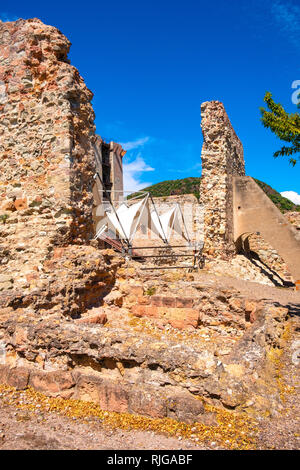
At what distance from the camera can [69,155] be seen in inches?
207

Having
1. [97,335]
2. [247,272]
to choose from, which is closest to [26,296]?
[97,335]

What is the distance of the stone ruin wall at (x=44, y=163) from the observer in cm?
495

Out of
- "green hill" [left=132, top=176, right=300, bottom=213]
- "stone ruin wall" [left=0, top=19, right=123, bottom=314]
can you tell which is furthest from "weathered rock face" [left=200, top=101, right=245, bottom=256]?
"green hill" [left=132, top=176, right=300, bottom=213]

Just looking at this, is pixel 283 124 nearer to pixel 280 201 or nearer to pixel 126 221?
pixel 126 221

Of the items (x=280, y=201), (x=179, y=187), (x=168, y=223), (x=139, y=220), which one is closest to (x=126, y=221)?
(x=139, y=220)

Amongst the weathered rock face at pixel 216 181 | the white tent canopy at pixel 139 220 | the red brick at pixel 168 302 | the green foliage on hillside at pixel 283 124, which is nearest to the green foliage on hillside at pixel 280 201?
the white tent canopy at pixel 139 220

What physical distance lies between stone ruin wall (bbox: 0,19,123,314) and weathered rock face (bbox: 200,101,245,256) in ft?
29.9

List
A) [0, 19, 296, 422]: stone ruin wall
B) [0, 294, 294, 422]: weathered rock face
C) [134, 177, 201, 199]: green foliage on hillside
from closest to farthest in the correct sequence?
[0, 294, 294, 422]: weathered rock face < [0, 19, 296, 422]: stone ruin wall < [134, 177, 201, 199]: green foliage on hillside

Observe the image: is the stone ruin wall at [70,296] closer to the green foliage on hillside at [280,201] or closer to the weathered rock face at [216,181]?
the weathered rock face at [216,181]

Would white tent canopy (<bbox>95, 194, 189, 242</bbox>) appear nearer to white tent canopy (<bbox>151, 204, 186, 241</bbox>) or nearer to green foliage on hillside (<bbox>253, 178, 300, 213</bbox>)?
white tent canopy (<bbox>151, 204, 186, 241</bbox>)

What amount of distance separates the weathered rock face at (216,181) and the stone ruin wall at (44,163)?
912cm

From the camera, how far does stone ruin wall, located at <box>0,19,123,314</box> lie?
16.3ft

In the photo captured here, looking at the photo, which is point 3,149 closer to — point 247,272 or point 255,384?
point 255,384

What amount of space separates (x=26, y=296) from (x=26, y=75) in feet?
12.7
